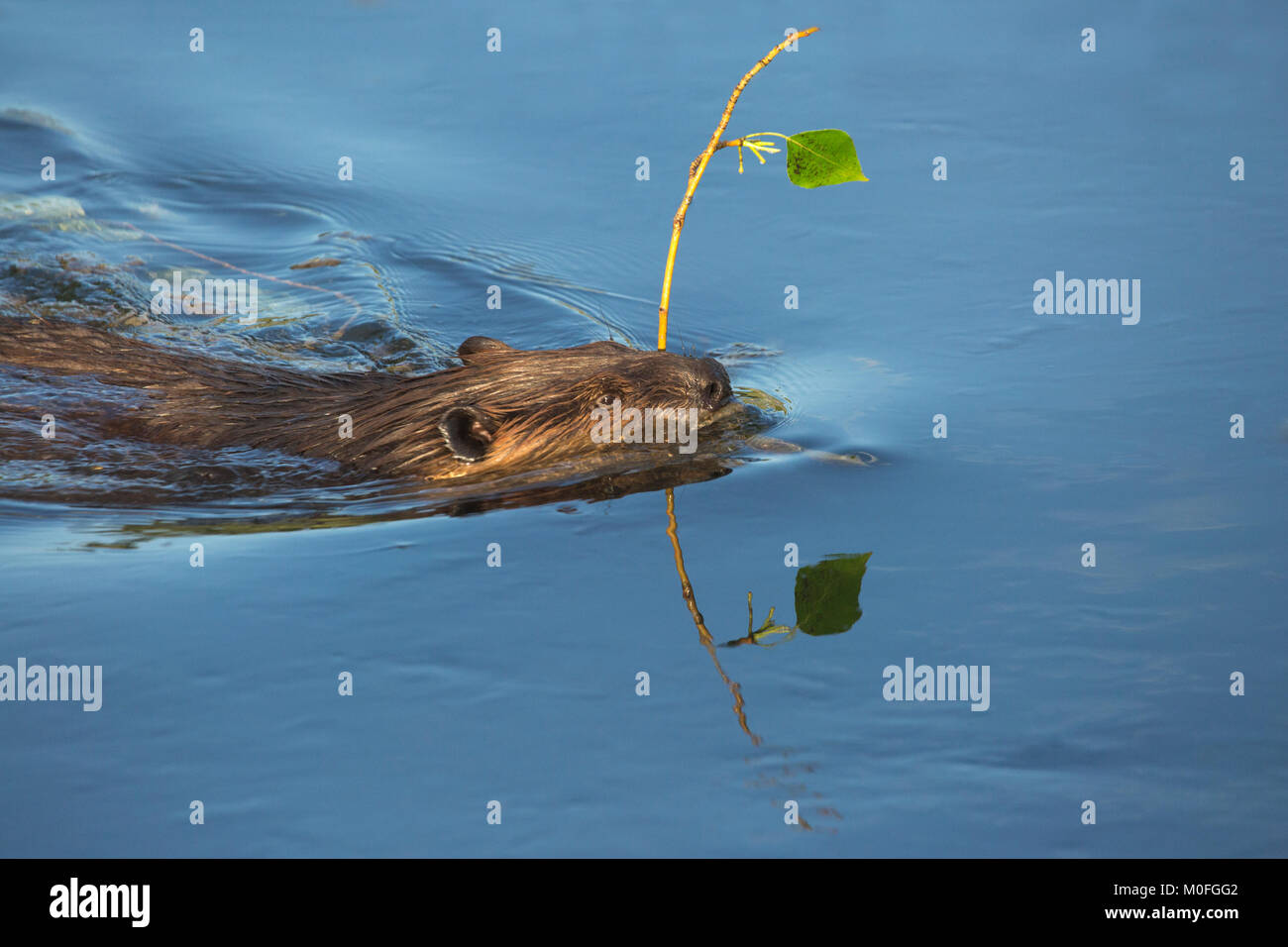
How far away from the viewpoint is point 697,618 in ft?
16.4

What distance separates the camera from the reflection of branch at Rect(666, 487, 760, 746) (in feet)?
14.5

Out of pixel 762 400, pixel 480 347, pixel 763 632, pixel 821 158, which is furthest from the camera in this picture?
pixel 762 400

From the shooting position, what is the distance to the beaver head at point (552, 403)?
6008 mm

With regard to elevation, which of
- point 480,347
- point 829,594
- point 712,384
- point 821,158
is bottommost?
point 829,594

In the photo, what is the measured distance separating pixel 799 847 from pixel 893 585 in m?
1.55

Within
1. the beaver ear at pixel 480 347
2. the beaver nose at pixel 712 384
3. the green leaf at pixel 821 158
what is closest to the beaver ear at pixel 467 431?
Result: the beaver ear at pixel 480 347

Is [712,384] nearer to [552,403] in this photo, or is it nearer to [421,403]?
[552,403]

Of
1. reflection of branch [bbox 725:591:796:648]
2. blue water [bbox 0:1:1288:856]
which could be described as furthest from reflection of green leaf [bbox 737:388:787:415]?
reflection of branch [bbox 725:591:796:648]

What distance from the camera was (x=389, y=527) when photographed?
18.7 feet

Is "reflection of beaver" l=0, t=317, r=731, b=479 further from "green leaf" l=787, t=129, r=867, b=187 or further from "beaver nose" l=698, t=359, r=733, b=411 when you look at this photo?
"green leaf" l=787, t=129, r=867, b=187

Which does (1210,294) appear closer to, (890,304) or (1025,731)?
(890,304)

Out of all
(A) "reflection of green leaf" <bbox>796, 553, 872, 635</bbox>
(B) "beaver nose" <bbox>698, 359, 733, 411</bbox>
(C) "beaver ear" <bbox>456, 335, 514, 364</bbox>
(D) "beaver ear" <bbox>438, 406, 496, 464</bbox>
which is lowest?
(A) "reflection of green leaf" <bbox>796, 553, 872, 635</bbox>

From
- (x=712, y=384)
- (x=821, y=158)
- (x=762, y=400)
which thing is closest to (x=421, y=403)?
(x=712, y=384)

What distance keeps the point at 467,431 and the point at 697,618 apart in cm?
141
